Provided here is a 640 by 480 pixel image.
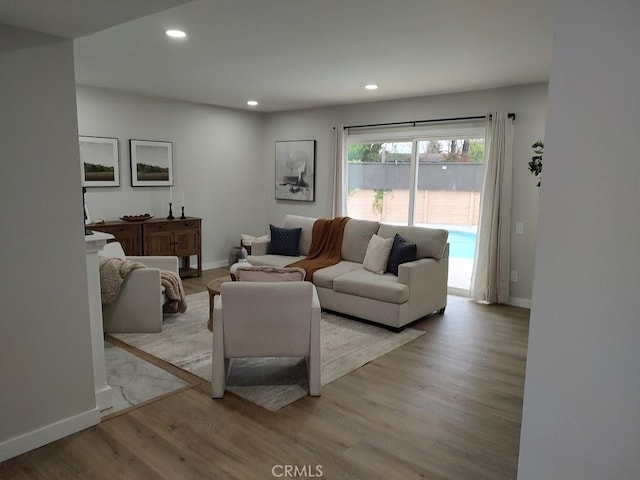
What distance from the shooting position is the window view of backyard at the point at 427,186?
18.7 feet

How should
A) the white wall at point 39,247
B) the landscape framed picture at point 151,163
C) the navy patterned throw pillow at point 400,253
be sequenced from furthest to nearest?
the landscape framed picture at point 151,163, the navy patterned throw pillow at point 400,253, the white wall at point 39,247

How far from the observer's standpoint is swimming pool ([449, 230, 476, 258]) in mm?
5742

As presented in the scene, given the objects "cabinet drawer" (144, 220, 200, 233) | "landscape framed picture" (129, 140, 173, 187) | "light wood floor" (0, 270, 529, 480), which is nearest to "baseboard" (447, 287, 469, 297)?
"light wood floor" (0, 270, 529, 480)

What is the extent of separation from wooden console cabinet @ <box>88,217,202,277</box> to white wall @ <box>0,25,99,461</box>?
10.4 ft

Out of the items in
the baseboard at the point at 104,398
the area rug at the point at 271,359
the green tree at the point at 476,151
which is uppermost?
the green tree at the point at 476,151

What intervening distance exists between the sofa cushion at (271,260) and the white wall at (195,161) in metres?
1.66

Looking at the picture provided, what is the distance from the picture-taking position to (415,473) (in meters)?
2.22

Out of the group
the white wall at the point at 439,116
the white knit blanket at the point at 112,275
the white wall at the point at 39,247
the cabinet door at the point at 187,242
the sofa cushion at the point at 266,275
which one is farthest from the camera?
the cabinet door at the point at 187,242

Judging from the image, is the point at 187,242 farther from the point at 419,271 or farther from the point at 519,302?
the point at 519,302

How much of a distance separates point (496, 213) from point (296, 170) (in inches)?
130

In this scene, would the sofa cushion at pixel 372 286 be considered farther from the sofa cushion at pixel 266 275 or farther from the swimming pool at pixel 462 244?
the swimming pool at pixel 462 244

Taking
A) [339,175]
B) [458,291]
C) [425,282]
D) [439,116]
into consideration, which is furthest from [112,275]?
[439,116]

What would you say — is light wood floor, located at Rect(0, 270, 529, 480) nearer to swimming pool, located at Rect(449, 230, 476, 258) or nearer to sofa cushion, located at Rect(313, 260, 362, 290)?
sofa cushion, located at Rect(313, 260, 362, 290)

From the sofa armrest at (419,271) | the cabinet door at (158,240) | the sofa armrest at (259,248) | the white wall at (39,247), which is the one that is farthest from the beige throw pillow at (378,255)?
the white wall at (39,247)
